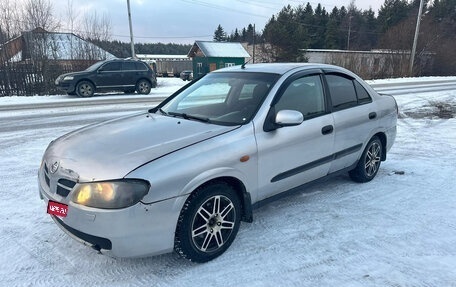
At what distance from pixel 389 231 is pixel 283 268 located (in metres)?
1.32

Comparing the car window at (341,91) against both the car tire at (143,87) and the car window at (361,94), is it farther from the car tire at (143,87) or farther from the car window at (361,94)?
the car tire at (143,87)

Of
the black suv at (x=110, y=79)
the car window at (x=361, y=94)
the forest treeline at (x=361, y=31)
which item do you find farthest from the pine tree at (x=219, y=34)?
the car window at (x=361, y=94)

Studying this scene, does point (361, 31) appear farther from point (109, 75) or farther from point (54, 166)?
point (54, 166)

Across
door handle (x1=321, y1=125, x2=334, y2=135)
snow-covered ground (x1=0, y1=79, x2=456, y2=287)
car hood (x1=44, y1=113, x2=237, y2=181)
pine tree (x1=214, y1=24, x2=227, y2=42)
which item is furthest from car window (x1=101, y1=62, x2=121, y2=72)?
pine tree (x1=214, y1=24, x2=227, y2=42)

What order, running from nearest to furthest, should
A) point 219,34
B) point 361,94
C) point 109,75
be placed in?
point 361,94, point 109,75, point 219,34

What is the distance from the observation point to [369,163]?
4945 millimetres

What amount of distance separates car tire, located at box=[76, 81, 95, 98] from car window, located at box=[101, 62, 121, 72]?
39.3 inches

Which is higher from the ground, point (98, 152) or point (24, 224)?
point (98, 152)

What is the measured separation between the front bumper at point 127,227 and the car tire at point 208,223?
0.10m

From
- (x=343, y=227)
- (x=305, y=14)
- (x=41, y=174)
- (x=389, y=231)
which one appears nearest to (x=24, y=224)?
(x=41, y=174)

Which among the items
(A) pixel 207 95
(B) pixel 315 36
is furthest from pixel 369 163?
(B) pixel 315 36

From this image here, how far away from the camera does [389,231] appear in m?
3.57

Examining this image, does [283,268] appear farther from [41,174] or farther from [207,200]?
[41,174]

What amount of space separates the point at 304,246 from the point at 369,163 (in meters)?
2.17
